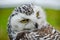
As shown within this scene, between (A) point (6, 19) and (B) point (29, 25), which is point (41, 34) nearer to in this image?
(B) point (29, 25)

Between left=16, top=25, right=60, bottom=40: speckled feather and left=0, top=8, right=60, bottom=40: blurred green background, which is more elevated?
left=0, top=8, right=60, bottom=40: blurred green background

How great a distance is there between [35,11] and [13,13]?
4.7 inches

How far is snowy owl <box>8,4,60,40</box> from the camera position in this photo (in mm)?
752

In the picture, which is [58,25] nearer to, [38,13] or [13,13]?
[38,13]

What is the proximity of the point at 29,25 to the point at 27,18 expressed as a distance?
4cm

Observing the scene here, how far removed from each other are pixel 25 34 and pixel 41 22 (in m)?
0.11

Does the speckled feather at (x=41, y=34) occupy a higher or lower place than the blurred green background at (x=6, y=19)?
lower

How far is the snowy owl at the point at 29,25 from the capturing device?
75 centimetres

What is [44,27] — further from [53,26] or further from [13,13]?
[13,13]

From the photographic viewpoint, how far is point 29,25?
2.46 feet

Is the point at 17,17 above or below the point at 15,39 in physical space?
above

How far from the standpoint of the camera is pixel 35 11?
76 centimetres

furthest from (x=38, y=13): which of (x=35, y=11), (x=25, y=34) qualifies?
(x=25, y=34)

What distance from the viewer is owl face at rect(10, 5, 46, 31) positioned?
2.46ft
